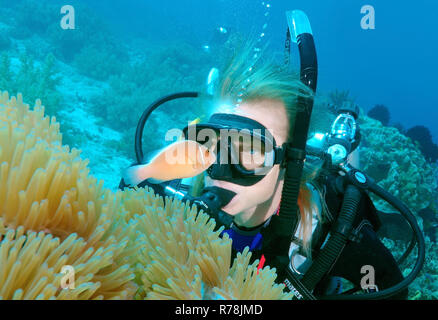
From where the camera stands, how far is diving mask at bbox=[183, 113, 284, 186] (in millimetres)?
2305

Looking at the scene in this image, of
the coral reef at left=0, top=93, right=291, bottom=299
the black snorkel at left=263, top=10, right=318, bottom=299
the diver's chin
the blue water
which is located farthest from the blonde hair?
the blue water

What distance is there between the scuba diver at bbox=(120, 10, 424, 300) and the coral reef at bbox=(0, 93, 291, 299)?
104 cm

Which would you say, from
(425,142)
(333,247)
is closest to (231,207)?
(333,247)

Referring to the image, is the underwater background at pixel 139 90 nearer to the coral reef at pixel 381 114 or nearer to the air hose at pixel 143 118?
the coral reef at pixel 381 114

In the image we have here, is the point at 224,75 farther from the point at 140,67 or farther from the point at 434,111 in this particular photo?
the point at 434,111

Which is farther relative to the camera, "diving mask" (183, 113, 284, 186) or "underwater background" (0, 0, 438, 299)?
"underwater background" (0, 0, 438, 299)

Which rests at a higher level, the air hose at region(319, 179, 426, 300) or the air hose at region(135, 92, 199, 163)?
the air hose at region(135, 92, 199, 163)

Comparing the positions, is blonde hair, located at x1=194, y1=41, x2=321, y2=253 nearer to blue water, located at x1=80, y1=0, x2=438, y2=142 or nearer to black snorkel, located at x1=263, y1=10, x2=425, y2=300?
black snorkel, located at x1=263, y1=10, x2=425, y2=300

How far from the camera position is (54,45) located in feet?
51.3

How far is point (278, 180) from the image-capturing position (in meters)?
2.51

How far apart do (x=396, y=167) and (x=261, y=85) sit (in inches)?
274

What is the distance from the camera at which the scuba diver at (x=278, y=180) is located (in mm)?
2186

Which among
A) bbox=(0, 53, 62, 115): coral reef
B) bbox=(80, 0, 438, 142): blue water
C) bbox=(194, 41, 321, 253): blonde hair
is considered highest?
bbox=(80, 0, 438, 142): blue water
